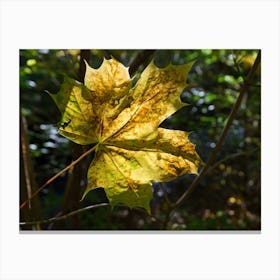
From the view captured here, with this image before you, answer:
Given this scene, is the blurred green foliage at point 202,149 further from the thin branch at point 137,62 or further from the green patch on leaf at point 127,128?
the green patch on leaf at point 127,128

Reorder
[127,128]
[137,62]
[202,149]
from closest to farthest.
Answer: [127,128] → [137,62] → [202,149]

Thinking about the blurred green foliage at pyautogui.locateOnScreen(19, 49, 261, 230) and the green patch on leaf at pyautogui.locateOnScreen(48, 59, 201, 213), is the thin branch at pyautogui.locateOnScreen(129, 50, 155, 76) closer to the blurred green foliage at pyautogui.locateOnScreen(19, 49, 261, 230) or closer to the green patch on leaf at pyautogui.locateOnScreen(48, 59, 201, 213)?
the green patch on leaf at pyautogui.locateOnScreen(48, 59, 201, 213)

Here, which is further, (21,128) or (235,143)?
(235,143)


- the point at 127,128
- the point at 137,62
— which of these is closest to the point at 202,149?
the point at 137,62

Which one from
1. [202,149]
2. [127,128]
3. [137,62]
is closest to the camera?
[127,128]

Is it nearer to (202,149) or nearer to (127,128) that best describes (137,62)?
(127,128)
